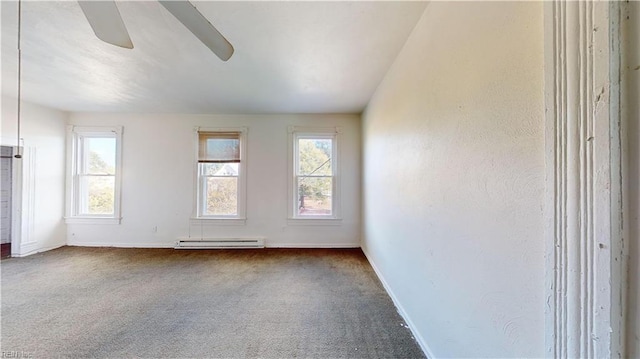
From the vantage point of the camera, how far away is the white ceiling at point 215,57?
1815 millimetres

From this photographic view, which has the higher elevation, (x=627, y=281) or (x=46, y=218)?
(x=627, y=281)

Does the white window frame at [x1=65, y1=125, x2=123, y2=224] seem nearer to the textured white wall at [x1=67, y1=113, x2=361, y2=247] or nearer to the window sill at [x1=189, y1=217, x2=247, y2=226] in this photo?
the textured white wall at [x1=67, y1=113, x2=361, y2=247]

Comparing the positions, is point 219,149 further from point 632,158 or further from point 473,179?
point 632,158

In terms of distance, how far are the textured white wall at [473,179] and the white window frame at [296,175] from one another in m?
2.36

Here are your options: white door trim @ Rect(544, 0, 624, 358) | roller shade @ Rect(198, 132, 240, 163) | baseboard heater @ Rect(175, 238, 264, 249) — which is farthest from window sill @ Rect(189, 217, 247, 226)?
white door trim @ Rect(544, 0, 624, 358)

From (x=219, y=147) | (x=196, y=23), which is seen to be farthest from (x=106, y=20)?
(x=219, y=147)

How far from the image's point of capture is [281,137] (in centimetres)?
465

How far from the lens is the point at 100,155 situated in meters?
4.70

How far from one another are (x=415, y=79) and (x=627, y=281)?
1.77 m

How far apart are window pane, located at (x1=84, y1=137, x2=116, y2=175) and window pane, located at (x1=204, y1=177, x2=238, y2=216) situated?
1.75 m

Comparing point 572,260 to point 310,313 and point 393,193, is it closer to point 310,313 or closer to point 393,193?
point 393,193

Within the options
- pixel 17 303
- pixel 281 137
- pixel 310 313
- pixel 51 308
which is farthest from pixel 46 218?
pixel 310 313

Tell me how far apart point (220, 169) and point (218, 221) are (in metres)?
0.93

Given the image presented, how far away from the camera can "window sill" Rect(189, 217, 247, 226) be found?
4.61 meters
